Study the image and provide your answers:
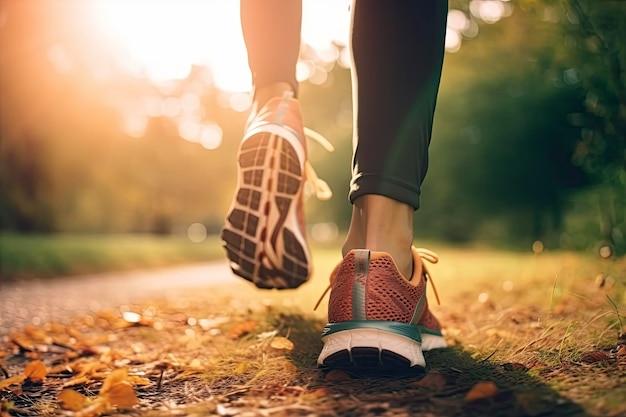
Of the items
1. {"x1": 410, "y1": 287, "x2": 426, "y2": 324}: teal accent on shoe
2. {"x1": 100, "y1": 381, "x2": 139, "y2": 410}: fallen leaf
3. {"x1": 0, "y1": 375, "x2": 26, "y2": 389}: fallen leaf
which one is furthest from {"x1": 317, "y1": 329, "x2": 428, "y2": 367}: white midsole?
{"x1": 0, "y1": 375, "x2": 26, "y2": 389}: fallen leaf

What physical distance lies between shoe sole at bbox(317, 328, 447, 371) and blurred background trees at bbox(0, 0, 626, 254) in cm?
405

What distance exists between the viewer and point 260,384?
120cm

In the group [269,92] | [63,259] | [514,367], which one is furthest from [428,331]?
[63,259]

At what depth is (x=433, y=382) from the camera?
1.04 metres

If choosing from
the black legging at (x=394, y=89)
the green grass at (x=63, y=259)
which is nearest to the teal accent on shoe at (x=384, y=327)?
the black legging at (x=394, y=89)

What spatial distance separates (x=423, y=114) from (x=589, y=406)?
0.65 meters

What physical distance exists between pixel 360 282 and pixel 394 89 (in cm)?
40

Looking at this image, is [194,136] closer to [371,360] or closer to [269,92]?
[269,92]

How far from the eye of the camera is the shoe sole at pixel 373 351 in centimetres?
112

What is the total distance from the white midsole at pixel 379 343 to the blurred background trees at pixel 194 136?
4037 mm

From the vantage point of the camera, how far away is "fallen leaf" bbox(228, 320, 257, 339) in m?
1.88

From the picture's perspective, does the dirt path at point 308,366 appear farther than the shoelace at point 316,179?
No

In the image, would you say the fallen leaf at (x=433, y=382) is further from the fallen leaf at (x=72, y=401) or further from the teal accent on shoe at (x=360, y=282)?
the fallen leaf at (x=72, y=401)

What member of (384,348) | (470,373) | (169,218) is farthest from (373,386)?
(169,218)
